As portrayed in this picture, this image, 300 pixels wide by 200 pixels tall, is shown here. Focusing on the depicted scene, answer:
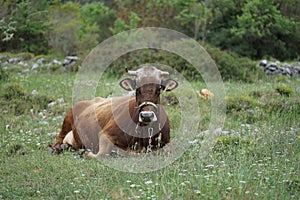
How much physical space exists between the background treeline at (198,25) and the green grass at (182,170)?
19.9 m

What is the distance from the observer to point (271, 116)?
11164 millimetres

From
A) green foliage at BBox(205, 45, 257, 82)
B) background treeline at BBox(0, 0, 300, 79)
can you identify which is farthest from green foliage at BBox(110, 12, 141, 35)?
green foliage at BBox(205, 45, 257, 82)

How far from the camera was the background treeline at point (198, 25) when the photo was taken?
30750 millimetres

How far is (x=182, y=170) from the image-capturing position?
6.30 m

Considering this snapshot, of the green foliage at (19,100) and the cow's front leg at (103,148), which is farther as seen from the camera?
the green foliage at (19,100)

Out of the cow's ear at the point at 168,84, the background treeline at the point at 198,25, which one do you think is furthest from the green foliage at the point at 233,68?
the cow's ear at the point at 168,84

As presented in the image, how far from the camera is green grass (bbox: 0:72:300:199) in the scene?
213 inches

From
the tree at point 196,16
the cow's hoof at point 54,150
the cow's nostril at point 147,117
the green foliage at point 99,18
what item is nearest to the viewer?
the cow's nostril at point 147,117

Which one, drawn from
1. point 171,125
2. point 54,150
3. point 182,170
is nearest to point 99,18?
point 171,125

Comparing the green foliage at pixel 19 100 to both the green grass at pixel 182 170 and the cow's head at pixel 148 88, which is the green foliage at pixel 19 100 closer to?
the green grass at pixel 182 170

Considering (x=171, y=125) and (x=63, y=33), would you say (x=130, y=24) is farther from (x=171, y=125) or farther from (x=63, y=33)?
(x=171, y=125)

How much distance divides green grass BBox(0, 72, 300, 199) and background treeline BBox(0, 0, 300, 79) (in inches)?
782

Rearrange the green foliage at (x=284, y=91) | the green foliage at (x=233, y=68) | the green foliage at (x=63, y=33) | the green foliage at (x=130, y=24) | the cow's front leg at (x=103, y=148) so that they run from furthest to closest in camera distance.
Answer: the green foliage at (x=130, y=24), the green foliage at (x=63, y=33), the green foliage at (x=233, y=68), the green foliage at (x=284, y=91), the cow's front leg at (x=103, y=148)

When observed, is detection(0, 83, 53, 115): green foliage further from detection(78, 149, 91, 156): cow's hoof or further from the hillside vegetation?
detection(78, 149, 91, 156): cow's hoof
